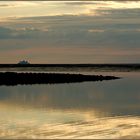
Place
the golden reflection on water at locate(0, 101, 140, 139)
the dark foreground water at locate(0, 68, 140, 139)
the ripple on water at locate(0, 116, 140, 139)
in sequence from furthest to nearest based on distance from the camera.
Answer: the dark foreground water at locate(0, 68, 140, 139) < the golden reflection on water at locate(0, 101, 140, 139) < the ripple on water at locate(0, 116, 140, 139)

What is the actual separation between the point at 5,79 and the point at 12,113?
139ft

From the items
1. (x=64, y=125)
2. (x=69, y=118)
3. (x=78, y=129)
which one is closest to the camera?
(x=78, y=129)

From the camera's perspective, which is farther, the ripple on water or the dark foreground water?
the dark foreground water

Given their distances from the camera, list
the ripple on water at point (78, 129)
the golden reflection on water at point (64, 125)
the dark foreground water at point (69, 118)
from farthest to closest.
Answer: the dark foreground water at point (69, 118) → the golden reflection on water at point (64, 125) → the ripple on water at point (78, 129)

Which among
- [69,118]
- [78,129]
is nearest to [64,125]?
[78,129]

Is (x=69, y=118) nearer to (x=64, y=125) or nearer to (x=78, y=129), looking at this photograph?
(x=64, y=125)

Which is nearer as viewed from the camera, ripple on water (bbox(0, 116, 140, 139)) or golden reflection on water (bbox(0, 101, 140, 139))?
ripple on water (bbox(0, 116, 140, 139))

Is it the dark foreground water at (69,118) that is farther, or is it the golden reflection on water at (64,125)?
the dark foreground water at (69,118)

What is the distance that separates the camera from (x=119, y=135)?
2241 centimetres

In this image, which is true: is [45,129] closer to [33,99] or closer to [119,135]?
[119,135]

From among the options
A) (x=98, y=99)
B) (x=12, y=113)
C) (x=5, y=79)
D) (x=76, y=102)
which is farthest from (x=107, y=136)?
(x=5, y=79)

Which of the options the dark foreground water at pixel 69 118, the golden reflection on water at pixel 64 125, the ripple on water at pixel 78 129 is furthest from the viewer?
the dark foreground water at pixel 69 118

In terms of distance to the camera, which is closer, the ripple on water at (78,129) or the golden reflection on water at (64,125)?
the ripple on water at (78,129)

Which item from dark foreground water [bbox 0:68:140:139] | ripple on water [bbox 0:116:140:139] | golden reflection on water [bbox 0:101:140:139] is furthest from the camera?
dark foreground water [bbox 0:68:140:139]
